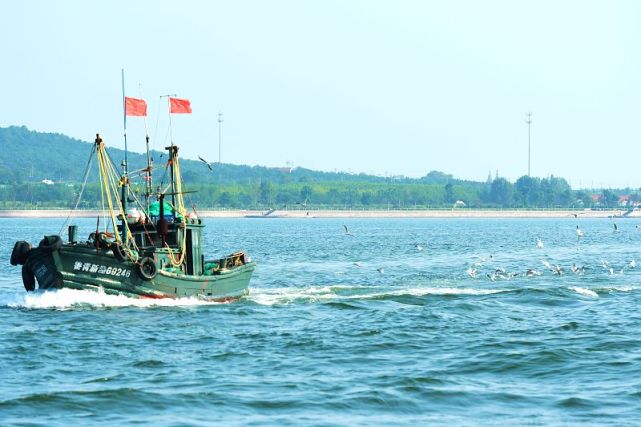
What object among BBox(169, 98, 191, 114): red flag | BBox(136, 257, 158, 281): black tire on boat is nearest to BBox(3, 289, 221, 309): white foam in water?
BBox(136, 257, 158, 281): black tire on boat

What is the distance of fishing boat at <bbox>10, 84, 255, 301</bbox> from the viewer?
147 feet

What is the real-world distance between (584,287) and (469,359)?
2483 centimetres

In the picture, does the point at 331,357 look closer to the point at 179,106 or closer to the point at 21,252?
the point at 21,252

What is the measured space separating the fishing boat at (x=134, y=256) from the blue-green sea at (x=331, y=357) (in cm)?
66

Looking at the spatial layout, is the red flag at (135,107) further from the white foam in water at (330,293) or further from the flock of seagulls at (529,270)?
the flock of seagulls at (529,270)

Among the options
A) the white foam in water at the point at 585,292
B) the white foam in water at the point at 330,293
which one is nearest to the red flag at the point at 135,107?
the white foam in water at the point at 330,293

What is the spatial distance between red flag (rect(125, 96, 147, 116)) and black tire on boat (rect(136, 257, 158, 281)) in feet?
19.7

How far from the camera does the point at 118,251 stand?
146 feet

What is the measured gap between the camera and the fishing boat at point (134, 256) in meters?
44.7

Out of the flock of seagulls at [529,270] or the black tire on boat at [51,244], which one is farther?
the flock of seagulls at [529,270]

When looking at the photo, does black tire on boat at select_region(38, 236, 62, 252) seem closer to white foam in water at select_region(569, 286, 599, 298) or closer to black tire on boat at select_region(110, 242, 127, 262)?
black tire on boat at select_region(110, 242, 127, 262)

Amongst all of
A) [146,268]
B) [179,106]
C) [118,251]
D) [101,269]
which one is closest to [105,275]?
[101,269]

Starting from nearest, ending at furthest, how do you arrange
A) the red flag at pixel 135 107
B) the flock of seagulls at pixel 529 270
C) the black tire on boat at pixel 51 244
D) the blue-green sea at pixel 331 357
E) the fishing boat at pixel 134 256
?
the blue-green sea at pixel 331 357
the black tire on boat at pixel 51 244
the fishing boat at pixel 134 256
the red flag at pixel 135 107
the flock of seagulls at pixel 529 270

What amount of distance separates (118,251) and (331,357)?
12.8 meters
